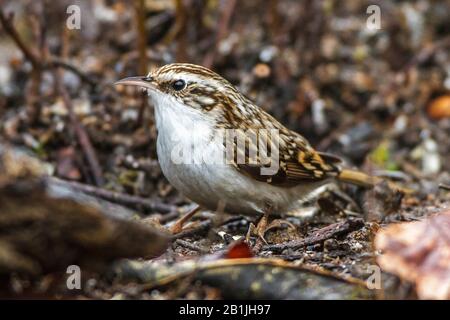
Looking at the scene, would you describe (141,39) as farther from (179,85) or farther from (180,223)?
(180,223)

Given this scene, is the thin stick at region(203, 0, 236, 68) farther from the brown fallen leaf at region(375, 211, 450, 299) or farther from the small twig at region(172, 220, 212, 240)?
the brown fallen leaf at region(375, 211, 450, 299)

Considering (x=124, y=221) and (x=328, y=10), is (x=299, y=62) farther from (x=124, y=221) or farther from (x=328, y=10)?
(x=124, y=221)

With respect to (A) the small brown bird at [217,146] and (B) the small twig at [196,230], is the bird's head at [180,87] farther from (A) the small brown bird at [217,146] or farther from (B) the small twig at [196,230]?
(B) the small twig at [196,230]

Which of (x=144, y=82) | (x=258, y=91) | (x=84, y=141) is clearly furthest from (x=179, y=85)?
(x=258, y=91)

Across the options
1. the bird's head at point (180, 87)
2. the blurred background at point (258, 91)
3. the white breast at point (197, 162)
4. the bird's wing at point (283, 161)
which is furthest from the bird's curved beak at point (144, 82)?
the blurred background at point (258, 91)

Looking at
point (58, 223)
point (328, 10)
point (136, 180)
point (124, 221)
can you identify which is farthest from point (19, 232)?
point (328, 10)
